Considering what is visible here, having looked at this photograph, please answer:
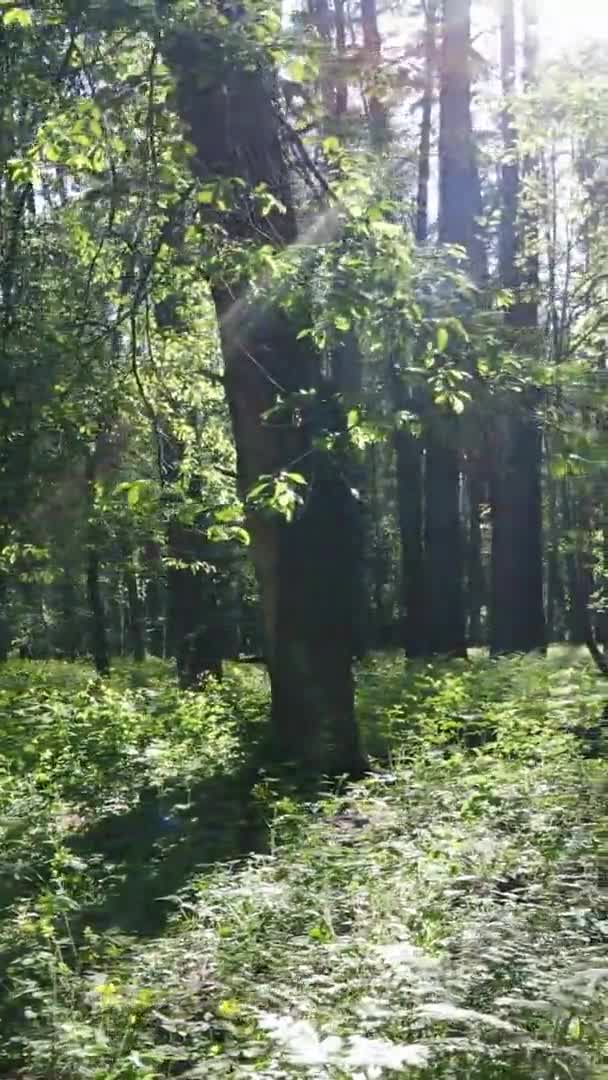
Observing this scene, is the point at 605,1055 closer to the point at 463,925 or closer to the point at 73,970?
the point at 463,925

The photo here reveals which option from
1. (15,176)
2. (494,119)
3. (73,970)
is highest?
(494,119)

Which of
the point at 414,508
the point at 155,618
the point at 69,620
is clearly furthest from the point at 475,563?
the point at 414,508

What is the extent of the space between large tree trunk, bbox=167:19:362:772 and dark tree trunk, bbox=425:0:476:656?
610cm

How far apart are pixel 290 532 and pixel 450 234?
9192 mm

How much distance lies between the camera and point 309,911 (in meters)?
5.04

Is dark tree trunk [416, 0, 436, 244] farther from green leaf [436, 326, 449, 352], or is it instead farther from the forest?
green leaf [436, 326, 449, 352]

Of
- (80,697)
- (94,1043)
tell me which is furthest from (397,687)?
(94,1043)

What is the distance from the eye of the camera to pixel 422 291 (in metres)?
6.65

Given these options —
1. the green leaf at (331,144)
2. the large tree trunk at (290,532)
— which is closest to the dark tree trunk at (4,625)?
the large tree trunk at (290,532)

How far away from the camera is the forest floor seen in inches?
147

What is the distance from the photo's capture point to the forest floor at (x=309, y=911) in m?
3.74

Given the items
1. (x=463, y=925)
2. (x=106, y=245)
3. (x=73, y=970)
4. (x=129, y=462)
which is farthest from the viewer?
(x=129, y=462)

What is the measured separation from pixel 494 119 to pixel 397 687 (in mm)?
10391

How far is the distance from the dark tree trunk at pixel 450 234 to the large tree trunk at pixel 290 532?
610 cm
